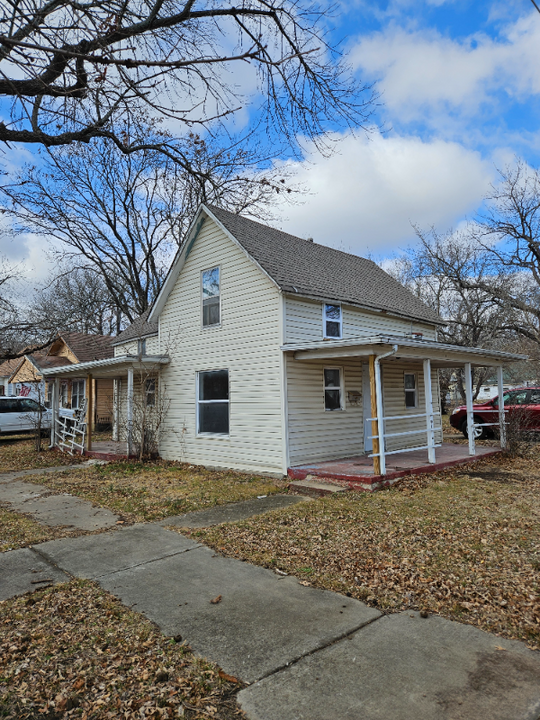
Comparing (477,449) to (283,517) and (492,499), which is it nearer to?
(492,499)

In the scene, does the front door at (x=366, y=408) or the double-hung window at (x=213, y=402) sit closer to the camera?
the double-hung window at (x=213, y=402)

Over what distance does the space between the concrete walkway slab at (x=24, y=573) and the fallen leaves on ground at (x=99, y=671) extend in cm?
49

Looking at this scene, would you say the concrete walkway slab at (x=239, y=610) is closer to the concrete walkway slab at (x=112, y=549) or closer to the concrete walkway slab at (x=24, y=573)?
the concrete walkway slab at (x=112, y=549)

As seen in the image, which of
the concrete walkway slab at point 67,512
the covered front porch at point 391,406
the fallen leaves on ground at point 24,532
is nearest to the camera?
the fallen leaves on ground at point 24,532

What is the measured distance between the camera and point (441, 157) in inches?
364

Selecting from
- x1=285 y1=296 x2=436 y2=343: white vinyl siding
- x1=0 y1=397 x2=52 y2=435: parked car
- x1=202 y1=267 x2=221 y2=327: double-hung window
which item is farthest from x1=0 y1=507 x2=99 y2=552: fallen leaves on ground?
A: x1=0 y1=397 x2=52 y2=435: parked car

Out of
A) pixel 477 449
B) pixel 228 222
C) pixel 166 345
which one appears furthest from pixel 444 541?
pixel 166 345

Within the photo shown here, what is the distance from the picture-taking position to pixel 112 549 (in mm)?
5617

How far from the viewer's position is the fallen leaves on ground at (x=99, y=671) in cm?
265

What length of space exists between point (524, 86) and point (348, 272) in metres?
8.16

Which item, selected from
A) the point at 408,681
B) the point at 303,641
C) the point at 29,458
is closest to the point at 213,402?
the point at 29,458

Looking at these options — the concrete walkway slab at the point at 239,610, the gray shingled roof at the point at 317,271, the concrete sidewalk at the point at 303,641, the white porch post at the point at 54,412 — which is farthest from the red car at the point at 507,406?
the white porch post at the point at 54,412

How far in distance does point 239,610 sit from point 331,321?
8.51 m

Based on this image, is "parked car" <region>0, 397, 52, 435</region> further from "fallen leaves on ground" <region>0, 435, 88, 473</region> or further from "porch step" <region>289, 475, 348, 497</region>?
"porch step" <region>289, 475, 348, 497</region>
